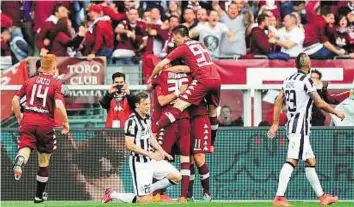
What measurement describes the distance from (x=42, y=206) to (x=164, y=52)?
6.14 meters

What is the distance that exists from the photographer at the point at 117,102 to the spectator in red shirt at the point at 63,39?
269 centimetres

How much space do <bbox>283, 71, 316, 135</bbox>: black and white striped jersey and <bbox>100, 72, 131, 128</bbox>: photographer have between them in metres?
3.40

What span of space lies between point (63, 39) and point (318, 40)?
186 inches

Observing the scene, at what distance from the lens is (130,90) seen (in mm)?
20938

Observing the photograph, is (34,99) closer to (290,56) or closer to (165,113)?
(165,113)

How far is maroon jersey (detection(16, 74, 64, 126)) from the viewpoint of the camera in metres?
17.5

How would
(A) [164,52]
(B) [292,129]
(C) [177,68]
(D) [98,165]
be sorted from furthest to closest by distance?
(A) [164,52], (D) [98,165], (C) [177,68], (B) [292,129]

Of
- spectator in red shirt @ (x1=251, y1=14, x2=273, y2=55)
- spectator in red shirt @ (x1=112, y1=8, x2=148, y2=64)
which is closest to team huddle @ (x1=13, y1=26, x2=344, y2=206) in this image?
spectator in red shirt @ (x1=112, y1=8, x2=148, y2=64)

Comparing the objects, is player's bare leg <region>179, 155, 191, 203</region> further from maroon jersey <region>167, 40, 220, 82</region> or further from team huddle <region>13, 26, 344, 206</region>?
maroon jersey <region>167, 40, 220, 82</region>

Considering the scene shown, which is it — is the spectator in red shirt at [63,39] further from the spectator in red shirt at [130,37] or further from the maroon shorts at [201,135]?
the maroon shorts at [201,135]

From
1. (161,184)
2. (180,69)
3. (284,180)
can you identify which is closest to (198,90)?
(180,69)

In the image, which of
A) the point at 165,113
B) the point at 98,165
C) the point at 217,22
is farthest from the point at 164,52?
the point at 165,113

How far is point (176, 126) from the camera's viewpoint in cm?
1809

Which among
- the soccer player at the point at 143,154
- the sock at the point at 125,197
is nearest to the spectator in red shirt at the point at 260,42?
the soccer player at the point at 143,154
